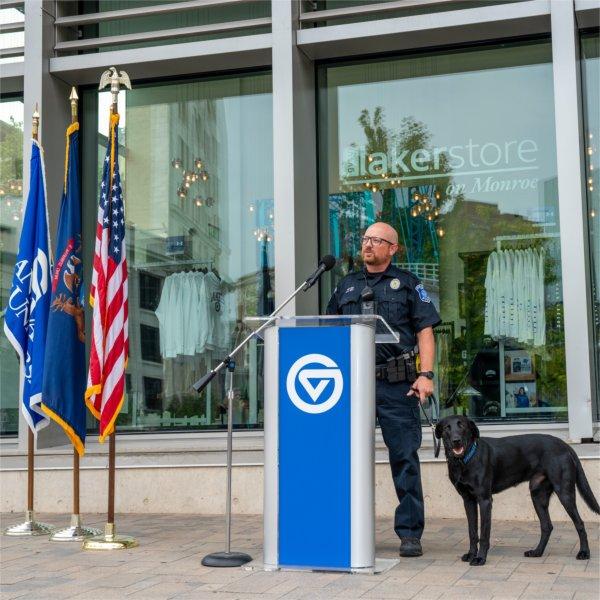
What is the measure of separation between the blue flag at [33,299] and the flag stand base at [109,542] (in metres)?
1.46

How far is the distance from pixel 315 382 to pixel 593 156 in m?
5.12

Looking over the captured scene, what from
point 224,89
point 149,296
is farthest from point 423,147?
point 149,296

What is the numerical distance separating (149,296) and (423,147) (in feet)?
11.4

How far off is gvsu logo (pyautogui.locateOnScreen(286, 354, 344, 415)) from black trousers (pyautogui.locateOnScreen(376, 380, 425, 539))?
0.95m

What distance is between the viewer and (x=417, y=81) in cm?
979

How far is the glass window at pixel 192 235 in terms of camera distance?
391 inches

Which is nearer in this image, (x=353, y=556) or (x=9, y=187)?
(x=353, y=556)

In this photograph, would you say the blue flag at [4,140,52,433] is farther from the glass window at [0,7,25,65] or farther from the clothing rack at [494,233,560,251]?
the clothing rack at [494,233,560,251]

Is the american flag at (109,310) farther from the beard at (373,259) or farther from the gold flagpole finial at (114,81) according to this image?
the beard at (373,259)

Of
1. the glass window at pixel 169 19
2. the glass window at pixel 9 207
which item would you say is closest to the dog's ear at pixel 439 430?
the glass window at pixel 169 19

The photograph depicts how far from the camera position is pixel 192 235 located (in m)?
10.1

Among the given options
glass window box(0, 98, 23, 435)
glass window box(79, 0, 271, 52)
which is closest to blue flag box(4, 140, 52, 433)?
glass window box(0, 98, 23, 435)

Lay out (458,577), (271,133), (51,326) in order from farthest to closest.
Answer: (271,133) → (51,326) → (458,577)

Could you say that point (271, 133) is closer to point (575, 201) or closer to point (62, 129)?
point (62, 129)
